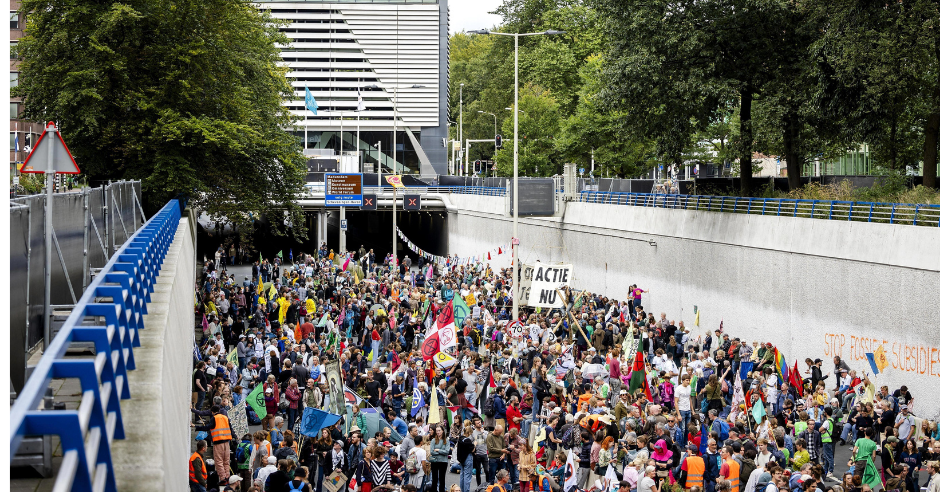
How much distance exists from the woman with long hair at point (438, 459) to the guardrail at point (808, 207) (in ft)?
37.7

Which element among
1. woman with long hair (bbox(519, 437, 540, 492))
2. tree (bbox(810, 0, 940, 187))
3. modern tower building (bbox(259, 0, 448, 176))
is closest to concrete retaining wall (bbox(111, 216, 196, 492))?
woman with long hair (bbox(519, 437, 540, 492))

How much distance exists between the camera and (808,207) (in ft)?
81.4

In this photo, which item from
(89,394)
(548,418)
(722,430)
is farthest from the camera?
(548,418)

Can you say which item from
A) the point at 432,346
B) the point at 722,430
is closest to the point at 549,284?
the point at 432,346

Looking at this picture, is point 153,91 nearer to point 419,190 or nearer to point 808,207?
point 808,207

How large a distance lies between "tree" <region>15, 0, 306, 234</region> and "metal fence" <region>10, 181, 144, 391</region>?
517 inches

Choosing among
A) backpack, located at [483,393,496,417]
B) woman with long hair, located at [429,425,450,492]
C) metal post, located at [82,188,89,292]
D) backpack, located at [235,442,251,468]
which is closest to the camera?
metal post, located at [82,188,89,292]

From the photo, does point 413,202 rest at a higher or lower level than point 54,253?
higher

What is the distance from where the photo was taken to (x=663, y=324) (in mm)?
25797

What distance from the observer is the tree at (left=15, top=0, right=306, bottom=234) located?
2442cm

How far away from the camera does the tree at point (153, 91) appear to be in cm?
2442

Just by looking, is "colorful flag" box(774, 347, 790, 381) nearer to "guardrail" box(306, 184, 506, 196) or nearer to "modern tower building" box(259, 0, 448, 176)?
"guardrail" box(306, 184, 506, 196)

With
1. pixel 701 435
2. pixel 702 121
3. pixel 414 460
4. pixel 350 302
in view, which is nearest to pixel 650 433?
pixel 701 435

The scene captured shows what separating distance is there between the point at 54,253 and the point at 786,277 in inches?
765
